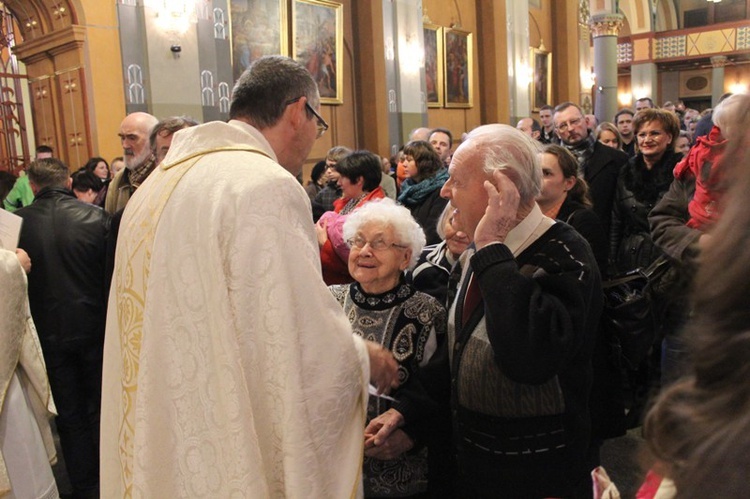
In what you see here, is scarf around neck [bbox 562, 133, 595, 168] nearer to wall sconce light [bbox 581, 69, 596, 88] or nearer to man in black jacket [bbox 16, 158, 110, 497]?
man in black jacket [bbox 16, 158, 110, 497]

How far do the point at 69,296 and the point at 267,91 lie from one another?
8.11 ft

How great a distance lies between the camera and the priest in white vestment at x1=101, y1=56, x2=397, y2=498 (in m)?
1.70

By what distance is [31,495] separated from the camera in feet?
10.6

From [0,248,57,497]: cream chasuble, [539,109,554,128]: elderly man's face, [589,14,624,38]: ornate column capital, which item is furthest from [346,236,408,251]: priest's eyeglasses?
[589,14,624,38]: ornate column capital

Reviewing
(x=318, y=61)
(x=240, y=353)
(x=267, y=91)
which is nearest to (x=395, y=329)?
(x=240, y=353)

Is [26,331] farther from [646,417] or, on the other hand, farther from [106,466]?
[646,417]

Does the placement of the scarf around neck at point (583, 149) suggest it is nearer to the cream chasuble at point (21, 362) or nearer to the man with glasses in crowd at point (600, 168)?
the man with glasses in crowd at point (600, 168)

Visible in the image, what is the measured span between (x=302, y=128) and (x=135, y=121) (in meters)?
2.59

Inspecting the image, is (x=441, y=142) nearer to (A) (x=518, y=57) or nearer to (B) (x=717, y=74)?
(A) (x=518, y=57)

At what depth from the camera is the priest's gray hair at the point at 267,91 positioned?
2.02m

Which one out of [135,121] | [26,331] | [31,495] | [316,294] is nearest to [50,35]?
[135,121]

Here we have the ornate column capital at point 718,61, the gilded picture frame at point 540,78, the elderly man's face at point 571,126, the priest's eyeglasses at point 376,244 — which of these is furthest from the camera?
the ornate column capital at point 718,61

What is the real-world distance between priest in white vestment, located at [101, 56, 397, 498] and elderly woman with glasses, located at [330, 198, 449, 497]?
20.4 inches

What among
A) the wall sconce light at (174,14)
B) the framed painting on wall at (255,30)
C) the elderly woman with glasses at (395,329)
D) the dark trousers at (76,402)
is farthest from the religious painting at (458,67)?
the elderly woman with glasses at (395,329)
